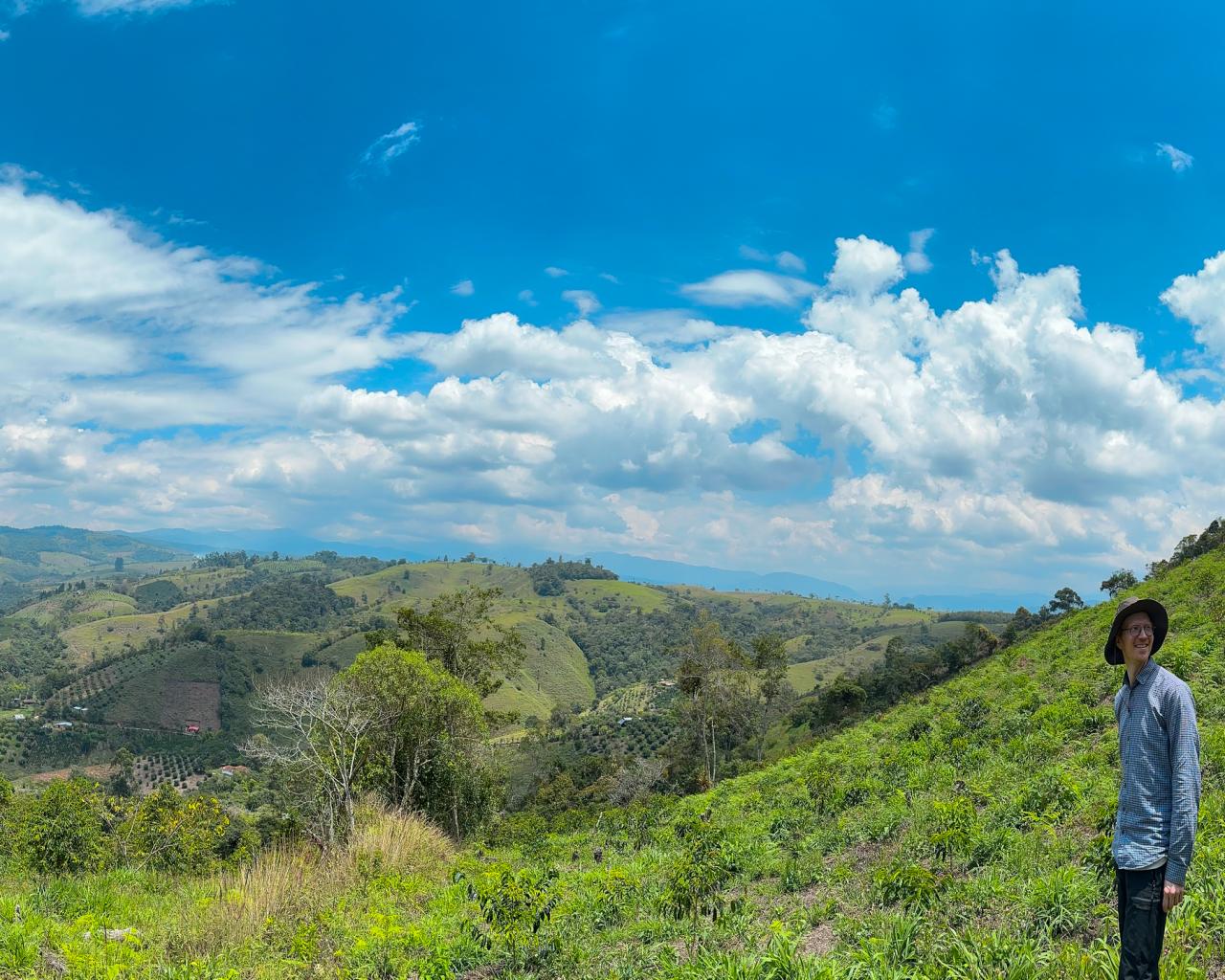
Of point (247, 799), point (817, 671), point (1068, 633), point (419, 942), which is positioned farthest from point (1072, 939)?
point (817, 671)

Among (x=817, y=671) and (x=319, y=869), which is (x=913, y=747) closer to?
(x=319, y=869)

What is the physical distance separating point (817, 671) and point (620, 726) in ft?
174

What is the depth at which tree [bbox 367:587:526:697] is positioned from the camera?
3378cm

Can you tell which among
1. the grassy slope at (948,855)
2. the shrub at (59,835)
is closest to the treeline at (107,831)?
the shrub at (59,835)

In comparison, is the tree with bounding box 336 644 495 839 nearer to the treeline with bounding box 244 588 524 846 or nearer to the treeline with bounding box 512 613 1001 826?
the treeline with bounding box 244 588 524 846

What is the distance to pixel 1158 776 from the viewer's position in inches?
168

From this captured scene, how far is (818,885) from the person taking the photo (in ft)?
30.2

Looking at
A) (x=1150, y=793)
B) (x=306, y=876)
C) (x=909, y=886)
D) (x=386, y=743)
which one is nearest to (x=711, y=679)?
(x=386, y=743)

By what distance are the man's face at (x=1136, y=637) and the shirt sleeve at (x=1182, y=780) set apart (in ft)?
0.84

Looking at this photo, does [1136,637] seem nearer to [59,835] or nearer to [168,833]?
[59,835]

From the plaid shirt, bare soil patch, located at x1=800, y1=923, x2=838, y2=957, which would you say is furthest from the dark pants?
bare soil patch, located at x1=800, y1=923, x2=838, y2=957

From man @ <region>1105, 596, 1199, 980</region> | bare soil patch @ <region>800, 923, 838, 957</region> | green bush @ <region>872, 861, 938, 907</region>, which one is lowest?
bare soil patch @ <region>800, 923, 838, 957</region>

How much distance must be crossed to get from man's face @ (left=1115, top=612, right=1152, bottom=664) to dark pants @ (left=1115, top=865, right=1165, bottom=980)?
48.9 inches

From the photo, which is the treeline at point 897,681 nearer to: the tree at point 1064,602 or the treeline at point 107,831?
the tree at point 1064,602
